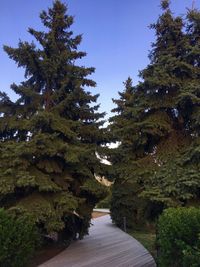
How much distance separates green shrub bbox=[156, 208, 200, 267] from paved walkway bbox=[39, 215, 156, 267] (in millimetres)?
3724

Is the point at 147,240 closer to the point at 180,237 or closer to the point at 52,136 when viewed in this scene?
the point at 52,136

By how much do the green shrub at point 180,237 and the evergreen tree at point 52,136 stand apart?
433cm

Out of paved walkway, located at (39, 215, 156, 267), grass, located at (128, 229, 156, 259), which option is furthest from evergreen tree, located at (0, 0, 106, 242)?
grass, located at (128, 229, 156, 259)

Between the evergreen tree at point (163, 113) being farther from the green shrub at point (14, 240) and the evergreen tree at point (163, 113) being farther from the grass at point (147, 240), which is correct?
the green shrub at point (14, 240)

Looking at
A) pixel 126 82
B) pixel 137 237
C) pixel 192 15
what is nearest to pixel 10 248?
pixel 192 15

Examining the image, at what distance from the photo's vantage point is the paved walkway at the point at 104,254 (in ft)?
35.4

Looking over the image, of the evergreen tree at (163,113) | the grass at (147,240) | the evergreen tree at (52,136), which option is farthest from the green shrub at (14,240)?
the grass at (147,240)

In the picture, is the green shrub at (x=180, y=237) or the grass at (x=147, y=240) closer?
the green shrub at (x=180, y=237)

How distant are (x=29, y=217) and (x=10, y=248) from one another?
1.69 meters

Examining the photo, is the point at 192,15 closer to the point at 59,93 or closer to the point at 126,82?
the point at 59,93

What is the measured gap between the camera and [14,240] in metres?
8.36

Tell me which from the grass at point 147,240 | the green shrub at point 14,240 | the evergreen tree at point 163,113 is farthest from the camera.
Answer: the grass at point 147,240

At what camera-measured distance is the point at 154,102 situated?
37.4 feet

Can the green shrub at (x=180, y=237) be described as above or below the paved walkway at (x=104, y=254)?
above
